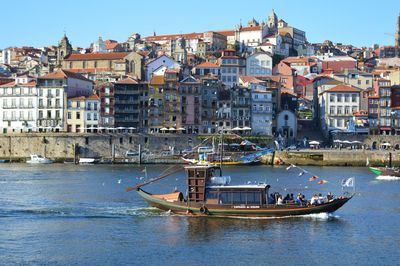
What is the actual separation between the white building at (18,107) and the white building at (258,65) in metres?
42.3

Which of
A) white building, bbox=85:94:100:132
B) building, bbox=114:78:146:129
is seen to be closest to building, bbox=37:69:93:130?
white building, bbox=85:94:100:132

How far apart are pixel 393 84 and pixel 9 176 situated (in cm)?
6793

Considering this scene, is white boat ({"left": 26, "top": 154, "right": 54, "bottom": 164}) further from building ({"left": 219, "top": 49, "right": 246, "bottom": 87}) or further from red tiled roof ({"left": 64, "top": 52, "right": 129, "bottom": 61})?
red tiled roof ({"left": 64, "top": 52, "right": 129, "bottom": 61})

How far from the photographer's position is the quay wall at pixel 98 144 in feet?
356

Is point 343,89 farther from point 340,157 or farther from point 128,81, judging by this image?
point 128,81

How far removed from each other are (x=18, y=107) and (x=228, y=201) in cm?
Result: 7253

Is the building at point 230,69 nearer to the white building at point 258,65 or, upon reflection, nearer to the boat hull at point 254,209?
the white building at point 258,65

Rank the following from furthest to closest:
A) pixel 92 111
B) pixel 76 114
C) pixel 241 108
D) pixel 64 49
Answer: pixel 64 49
pixel 241 108
pixel 76 114
pixel 92 111

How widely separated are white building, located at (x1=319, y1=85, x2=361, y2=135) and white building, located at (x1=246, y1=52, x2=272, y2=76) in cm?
2664

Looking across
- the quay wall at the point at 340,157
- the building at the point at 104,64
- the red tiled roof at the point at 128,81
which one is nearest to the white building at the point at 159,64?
the building at the point at 104,64

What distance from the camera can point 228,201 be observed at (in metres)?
49.8

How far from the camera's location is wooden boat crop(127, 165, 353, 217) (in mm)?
49125

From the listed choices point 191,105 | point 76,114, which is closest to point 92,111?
point 76,114

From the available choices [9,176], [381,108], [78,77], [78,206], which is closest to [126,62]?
[78,77]
